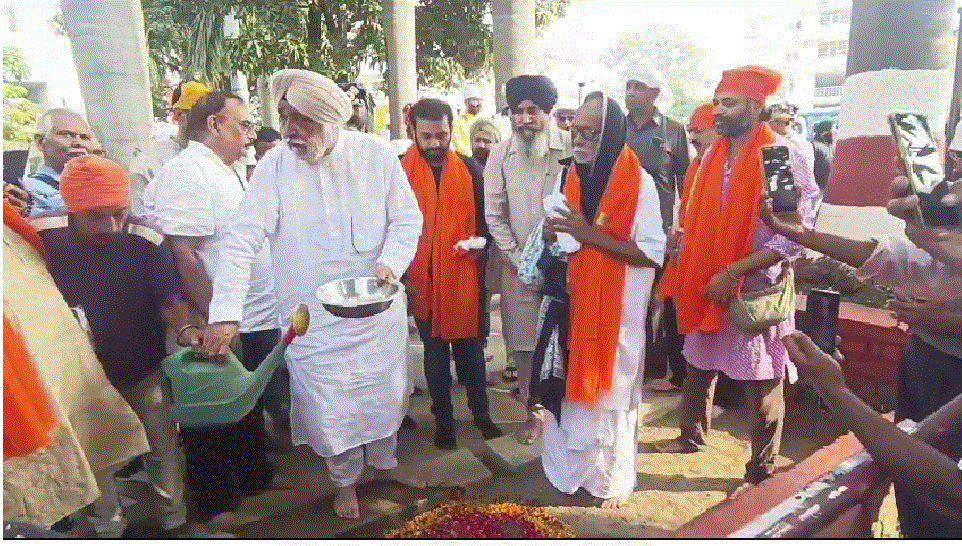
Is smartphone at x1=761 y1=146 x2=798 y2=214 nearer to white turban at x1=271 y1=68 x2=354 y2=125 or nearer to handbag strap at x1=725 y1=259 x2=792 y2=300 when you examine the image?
handbag strap at x1=725 y1=259 x2=792 y2=300

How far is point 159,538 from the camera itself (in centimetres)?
200

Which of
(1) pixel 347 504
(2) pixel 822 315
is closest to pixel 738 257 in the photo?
(2) pixel 822 315

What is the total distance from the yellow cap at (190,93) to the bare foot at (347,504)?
1.40m

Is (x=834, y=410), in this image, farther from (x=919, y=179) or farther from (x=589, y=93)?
(x=589, y=93)

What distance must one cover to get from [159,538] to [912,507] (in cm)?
214

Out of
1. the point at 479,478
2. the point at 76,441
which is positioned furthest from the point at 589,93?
the point at 76,441

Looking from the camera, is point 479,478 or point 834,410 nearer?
point 834,410

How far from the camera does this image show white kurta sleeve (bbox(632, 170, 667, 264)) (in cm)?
195

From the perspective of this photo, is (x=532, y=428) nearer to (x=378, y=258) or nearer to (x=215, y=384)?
(x=378, y=258)

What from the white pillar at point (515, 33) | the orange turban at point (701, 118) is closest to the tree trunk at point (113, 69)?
the white pillar at point (515, 33)

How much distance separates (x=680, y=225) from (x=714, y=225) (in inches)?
7.4

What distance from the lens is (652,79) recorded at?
209 cm

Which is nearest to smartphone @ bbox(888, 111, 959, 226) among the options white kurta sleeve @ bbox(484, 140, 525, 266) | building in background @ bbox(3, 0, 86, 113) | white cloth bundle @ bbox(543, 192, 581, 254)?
white cloth bundle @ bbox(543, 192, 581, 254)

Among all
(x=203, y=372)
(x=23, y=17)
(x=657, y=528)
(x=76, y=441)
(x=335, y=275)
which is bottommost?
(x=657, y=528)
